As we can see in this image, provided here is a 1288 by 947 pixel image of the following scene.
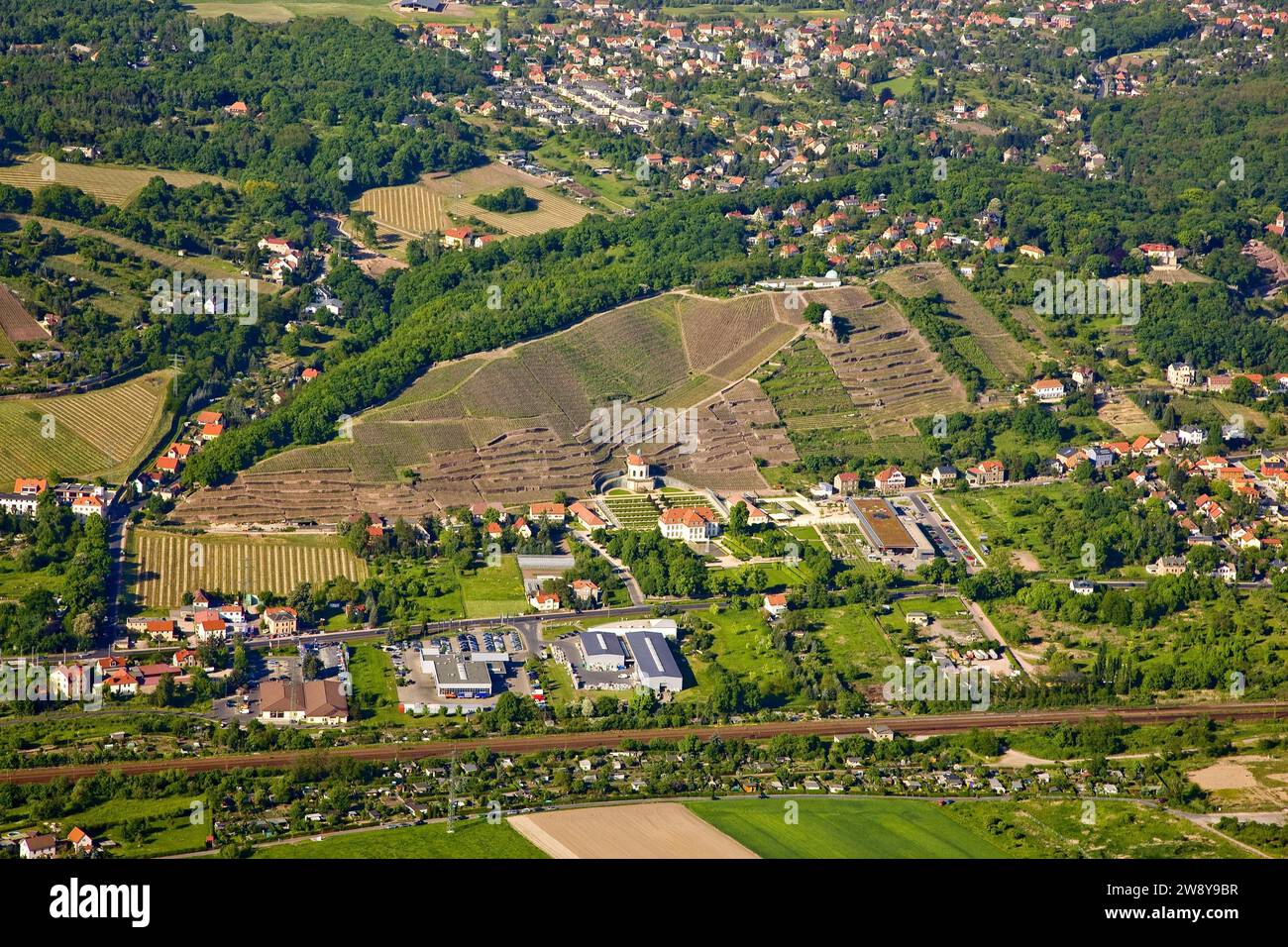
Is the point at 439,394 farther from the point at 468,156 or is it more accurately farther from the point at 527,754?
the point at 468,156

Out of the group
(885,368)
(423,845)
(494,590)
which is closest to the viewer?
(423,845)

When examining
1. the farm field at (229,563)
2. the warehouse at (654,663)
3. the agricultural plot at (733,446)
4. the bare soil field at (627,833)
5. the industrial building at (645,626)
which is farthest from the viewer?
the agricultural plot at (733,446)

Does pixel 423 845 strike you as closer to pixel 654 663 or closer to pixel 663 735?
pixel 663 735

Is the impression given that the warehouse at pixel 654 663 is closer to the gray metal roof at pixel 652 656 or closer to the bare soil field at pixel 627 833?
the gray metal roof at pixel 652 656

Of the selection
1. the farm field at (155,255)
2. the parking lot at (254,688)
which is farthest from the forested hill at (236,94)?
the parking lot at (254,688)

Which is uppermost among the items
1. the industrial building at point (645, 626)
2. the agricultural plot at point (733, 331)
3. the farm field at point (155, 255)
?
the farm field at point (155, 255)

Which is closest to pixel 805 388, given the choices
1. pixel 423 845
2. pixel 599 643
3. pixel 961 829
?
pixel 599 643

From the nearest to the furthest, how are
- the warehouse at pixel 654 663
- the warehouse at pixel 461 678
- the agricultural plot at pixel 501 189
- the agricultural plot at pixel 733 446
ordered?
1. the warehouse at pixel 461 678
2. the warehouse at pixel 654 663
3. the agricultural plot at pixel 733 446
4. the agricultural plot at pixel 501 189
